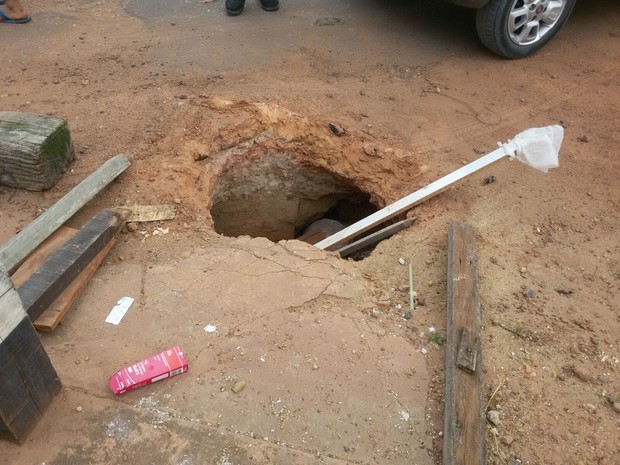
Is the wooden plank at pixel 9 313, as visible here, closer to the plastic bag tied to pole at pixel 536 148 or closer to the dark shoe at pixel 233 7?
the plastic bag tied to pole at pixel 536 148

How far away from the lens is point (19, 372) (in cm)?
225

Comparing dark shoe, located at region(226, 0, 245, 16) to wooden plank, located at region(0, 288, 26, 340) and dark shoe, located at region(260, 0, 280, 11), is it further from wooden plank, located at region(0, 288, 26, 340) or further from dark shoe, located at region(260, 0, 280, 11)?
wooden plank, located at region(0, 288, 26, 340)

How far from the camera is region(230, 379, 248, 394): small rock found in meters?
2.61

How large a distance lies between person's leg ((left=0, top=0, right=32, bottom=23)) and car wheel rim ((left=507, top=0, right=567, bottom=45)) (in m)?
5.38

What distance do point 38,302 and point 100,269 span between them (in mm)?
554

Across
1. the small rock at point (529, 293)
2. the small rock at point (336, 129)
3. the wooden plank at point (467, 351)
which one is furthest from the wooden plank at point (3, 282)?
the small rock at point (336, 129)

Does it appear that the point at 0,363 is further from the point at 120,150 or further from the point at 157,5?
the point at 157,5

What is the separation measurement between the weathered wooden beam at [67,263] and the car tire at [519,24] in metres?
4.14

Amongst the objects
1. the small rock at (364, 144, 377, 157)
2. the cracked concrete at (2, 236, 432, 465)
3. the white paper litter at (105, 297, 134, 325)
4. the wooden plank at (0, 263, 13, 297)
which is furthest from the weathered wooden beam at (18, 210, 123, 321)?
the small rock at (364, 144, 377, 157)

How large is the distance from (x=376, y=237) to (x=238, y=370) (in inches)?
67.2

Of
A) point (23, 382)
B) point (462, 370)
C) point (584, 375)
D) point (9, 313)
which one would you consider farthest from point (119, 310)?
point (584, 375)

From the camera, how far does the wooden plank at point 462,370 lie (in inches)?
94.3

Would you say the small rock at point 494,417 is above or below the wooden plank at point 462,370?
below

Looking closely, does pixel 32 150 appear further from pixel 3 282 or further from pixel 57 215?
pixel 3 282
